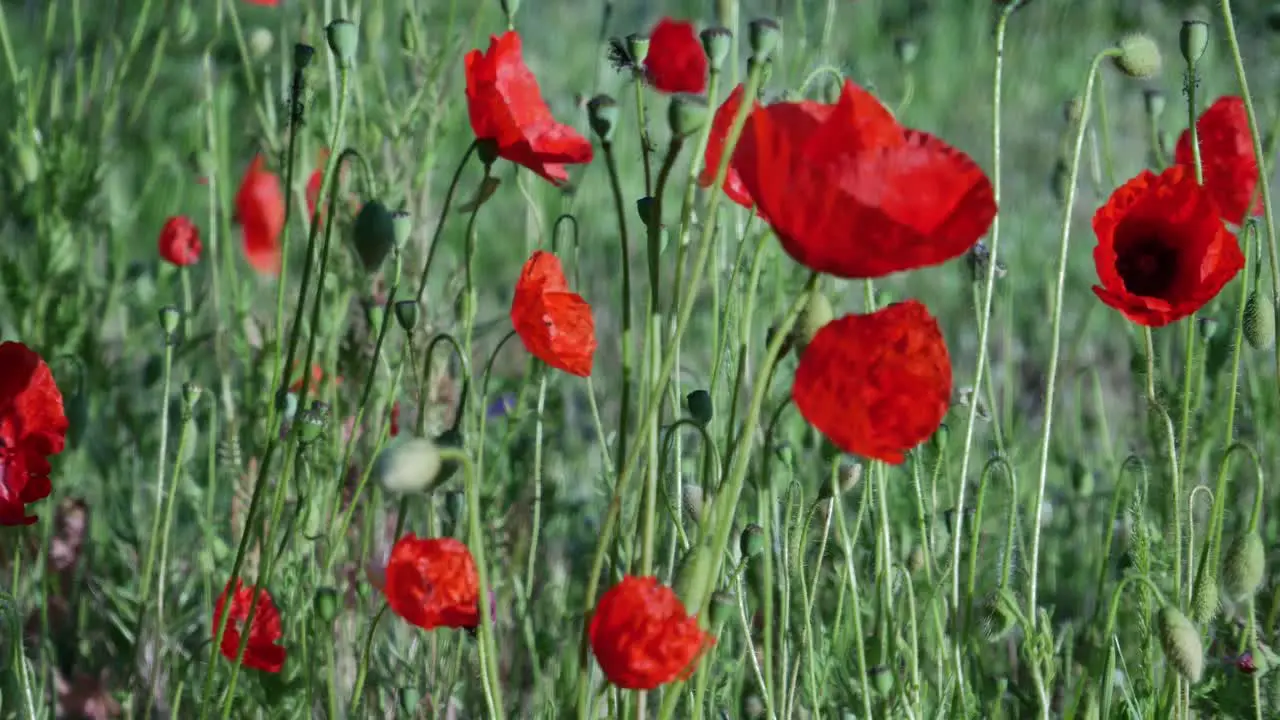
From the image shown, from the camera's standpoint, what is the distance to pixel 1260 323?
1.26 m

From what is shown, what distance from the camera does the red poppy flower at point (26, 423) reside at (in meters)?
1.22

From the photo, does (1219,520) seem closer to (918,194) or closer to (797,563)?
(797,563)

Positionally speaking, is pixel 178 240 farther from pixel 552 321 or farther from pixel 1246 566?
pixel 1246 566

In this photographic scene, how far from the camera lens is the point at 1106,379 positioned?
297cm

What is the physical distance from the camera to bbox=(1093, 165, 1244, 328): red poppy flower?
1180mm

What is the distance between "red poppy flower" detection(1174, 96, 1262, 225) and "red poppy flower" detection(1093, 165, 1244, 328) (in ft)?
0.43

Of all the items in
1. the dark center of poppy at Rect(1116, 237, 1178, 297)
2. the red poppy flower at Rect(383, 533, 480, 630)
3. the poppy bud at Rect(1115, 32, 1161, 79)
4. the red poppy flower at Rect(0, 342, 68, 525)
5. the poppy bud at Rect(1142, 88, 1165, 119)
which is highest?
the poppy bud at Rect(1142, 88, 1165, 119)

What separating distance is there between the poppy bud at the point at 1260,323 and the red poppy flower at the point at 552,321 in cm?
55

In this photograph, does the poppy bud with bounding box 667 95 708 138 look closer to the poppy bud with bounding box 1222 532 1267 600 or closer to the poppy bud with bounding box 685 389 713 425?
the poppy bud with bounding box 685 389 713 425

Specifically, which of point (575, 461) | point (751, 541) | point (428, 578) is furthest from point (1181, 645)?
point (575, 461)

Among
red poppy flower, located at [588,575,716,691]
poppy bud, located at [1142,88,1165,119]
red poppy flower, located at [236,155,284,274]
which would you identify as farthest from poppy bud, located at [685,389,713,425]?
red poppy flower, located at [236,155,284,274]

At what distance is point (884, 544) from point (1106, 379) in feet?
6.15

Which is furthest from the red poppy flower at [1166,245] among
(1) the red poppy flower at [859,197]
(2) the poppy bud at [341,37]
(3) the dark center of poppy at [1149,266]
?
(2) the poppy bud at [341,37]

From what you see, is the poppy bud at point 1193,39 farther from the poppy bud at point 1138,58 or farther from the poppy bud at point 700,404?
the poppy bud at point 700,404
